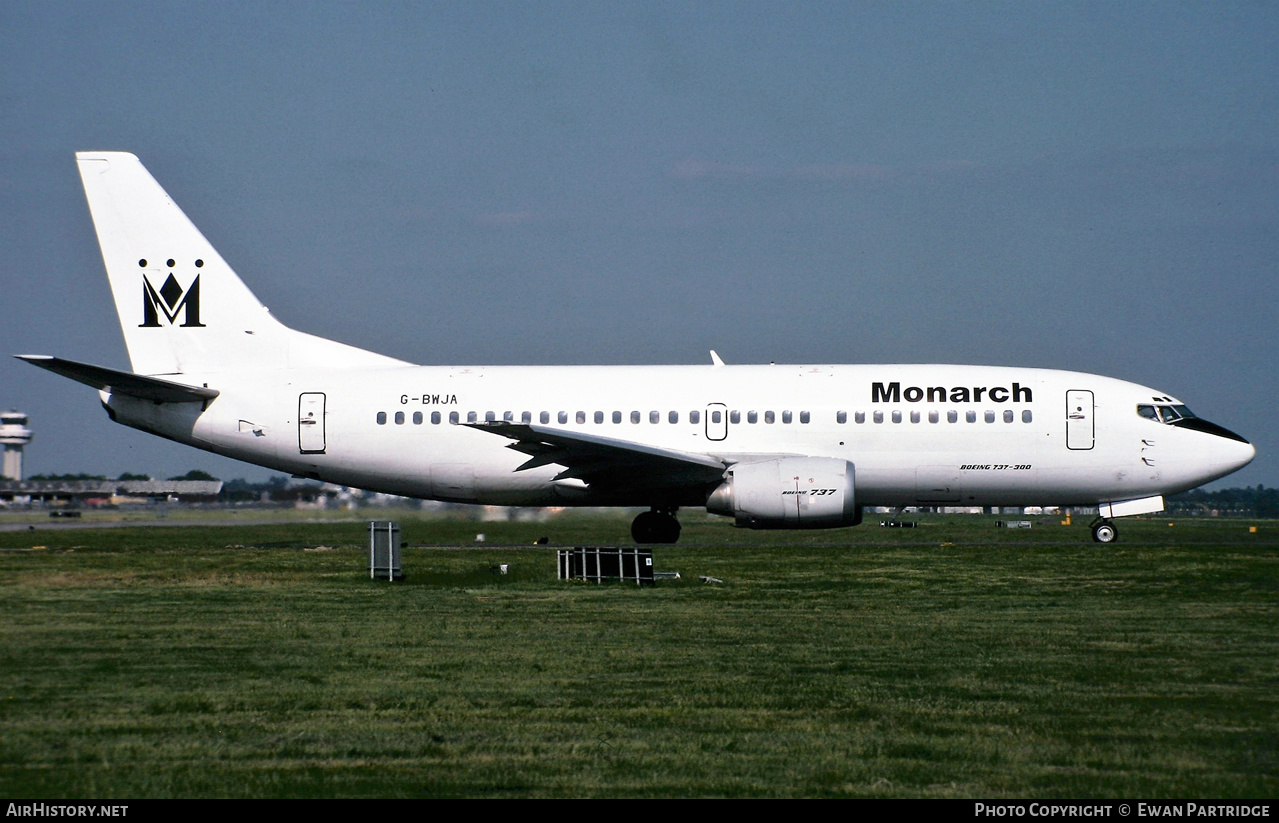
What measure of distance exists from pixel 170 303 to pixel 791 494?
45.0ft

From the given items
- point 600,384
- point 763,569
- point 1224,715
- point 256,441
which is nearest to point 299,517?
point 256,441

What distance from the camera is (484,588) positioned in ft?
58.5

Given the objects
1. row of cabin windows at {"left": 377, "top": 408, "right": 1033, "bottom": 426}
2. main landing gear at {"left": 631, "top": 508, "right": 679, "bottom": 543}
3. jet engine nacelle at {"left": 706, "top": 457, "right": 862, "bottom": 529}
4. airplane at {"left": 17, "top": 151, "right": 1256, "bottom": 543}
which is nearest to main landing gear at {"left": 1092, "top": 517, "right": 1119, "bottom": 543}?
airplane at {"left": 17, "top": 151, "right": 1256, "bottom": 543}

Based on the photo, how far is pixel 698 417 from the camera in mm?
27594

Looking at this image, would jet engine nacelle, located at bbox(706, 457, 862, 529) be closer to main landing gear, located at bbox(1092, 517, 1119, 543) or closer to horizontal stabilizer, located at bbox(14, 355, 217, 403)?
main landing gear, located at bbox(1092, 517, 1119, 543)

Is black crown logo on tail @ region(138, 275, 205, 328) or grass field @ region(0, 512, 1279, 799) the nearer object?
grass field @ region(0, 512, 1279, 799)

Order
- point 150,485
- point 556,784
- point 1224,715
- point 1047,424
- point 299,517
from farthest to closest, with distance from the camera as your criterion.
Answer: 1. point 150,485
2. point 299,517
3. point 1047,424
4. point 1224,715
5. point 556,784

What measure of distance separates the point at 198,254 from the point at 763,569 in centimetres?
1500

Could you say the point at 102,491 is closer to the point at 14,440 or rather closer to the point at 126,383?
the point at 14,440

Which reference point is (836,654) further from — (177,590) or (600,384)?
(600,384)

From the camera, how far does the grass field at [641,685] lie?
23.4 feet

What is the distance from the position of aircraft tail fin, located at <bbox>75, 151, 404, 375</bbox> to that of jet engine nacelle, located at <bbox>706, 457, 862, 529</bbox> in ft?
33.9

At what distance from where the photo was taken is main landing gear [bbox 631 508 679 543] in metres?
29.0

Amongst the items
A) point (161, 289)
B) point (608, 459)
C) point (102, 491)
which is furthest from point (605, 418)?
point (102, 491)
